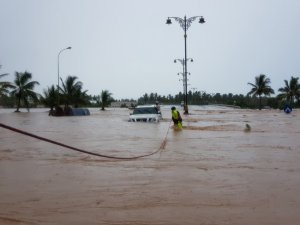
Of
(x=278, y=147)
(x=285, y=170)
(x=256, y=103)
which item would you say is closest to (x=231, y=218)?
(x=285, y=170)

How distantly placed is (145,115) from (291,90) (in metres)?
65.6

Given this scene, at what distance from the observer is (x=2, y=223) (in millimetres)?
5121

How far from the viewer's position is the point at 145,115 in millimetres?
29906

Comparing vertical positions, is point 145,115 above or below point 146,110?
below

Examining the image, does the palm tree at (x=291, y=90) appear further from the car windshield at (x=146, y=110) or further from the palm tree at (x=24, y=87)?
the car windshield at (x=146, y=110)

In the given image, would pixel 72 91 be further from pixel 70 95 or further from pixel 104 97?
pixel 104 97

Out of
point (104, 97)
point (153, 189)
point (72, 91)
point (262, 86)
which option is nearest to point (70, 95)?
point (72, 91)

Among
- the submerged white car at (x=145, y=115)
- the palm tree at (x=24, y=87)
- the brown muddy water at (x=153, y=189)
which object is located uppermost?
the palm tree at (x=24, y=87)

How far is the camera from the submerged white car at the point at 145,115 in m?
29.6

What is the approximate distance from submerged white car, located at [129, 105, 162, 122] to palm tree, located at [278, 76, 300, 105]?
62.6m

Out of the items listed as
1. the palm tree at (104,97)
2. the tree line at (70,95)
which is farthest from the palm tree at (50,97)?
the palm tree at (104,97)

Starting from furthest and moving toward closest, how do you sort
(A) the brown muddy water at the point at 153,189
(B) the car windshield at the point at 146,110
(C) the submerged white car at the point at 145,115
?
(B) the car windshield at the point at 146,110 < (C) the submerged white car at the point at 145,115 < (A) the brown muddy water at the point at 153,189

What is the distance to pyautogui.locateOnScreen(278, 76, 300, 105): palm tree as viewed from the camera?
8750cm

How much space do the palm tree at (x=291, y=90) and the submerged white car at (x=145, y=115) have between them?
62642 mm
